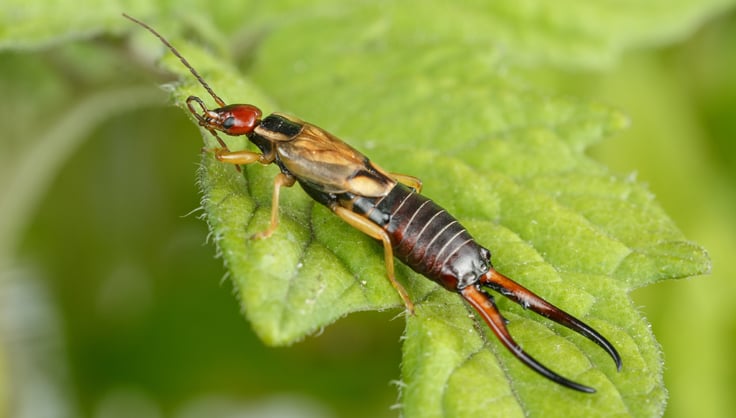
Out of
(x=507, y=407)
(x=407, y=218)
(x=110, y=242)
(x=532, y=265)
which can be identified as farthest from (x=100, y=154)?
(x=507, y=407)

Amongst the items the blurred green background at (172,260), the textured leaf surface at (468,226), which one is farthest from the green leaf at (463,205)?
the blurred green background at (172,260)

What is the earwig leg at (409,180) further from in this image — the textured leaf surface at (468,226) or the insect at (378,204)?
the textured leaf surface at (468,226)

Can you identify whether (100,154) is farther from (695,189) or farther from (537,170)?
(695,189)

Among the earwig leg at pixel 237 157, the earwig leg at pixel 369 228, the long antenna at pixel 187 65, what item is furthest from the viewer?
the long antenna at pixel 187 65

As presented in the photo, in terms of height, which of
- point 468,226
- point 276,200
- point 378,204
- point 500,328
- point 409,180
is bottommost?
point 500,328

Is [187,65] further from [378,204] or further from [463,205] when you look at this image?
[463,205]

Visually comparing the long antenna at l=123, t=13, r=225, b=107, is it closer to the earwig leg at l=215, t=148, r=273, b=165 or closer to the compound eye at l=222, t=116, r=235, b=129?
the compound eye at l=222, t=116, r=235, b=129

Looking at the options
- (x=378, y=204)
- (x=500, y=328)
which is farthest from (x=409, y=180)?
(x=500, y=328)

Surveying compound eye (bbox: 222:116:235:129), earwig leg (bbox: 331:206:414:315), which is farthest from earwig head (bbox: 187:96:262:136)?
earwig leg (bbox: 331:206:414:315)
